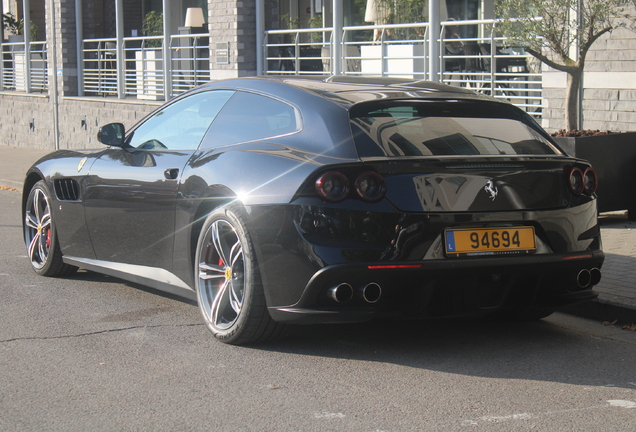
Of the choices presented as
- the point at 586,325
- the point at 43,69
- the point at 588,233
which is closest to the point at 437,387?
the point at 588,233

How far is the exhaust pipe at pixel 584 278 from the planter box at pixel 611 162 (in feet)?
12.8

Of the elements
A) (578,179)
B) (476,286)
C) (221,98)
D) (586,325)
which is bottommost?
(586,325)

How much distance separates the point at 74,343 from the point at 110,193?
1317 millimetres

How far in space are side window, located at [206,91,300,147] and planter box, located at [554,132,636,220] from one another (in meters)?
4.15

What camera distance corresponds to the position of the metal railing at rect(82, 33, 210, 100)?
1795cm

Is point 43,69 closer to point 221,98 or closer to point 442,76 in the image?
point 442,76

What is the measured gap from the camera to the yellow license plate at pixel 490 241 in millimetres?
4488

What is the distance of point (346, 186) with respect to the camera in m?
4.42

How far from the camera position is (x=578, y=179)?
4879mm

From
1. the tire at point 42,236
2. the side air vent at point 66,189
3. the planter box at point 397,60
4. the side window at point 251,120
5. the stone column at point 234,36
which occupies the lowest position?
the tire at point 42,236

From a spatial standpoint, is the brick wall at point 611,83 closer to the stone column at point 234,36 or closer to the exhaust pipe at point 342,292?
the exhaust pipe at point 342,292

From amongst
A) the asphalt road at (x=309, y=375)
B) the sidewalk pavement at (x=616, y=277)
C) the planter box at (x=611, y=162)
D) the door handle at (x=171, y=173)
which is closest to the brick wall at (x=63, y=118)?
the planter box at (x=611, y=162)

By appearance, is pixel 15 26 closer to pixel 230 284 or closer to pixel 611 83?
pixel 611 83

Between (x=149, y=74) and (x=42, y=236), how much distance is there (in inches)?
511
